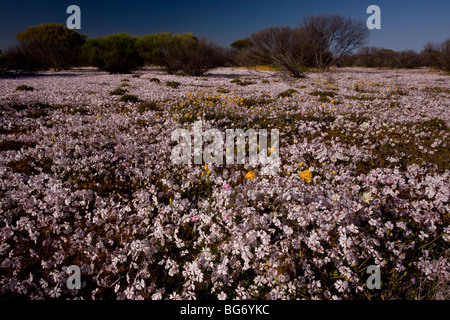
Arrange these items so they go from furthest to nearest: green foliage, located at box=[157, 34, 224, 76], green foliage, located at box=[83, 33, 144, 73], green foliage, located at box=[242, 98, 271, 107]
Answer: green foliage, located at box=[83, 33, 144, 73] → green foliage, located at box=[157, 34, 224, 76] → green foliage, located at box=[242, 98, 271, 107]

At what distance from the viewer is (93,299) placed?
7.31 feet

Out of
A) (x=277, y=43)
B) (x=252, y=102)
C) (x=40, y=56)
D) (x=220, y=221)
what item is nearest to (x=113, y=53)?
(x=40, y=56)

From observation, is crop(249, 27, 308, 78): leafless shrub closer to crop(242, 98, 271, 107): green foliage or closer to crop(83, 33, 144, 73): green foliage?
crop(83, 33, 144, 73): green foliage

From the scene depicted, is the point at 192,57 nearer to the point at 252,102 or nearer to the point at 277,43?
the point at 252,102

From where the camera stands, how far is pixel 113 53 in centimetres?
3278

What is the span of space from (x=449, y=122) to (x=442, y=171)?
11.8 feet

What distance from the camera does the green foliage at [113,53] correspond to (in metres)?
32.7

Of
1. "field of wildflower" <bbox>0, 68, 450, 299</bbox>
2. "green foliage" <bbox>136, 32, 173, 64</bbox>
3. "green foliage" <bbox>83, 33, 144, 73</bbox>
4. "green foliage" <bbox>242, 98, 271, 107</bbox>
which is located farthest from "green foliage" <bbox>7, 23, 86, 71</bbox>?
"green foliage" <bbox>242, 98, 271, 107</bbox>

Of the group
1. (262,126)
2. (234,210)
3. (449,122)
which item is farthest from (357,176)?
(449,122)

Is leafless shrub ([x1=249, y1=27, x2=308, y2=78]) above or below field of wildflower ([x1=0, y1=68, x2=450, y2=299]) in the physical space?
above

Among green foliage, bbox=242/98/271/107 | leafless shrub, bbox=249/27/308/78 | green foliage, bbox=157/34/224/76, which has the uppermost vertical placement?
leafless shrub, bbox=249/27/308/78

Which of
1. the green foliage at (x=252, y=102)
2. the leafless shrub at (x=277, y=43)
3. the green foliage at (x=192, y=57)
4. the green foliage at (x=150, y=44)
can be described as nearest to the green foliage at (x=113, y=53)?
the green foliage at (x=150, y=44)

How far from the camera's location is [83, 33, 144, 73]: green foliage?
3269cm
